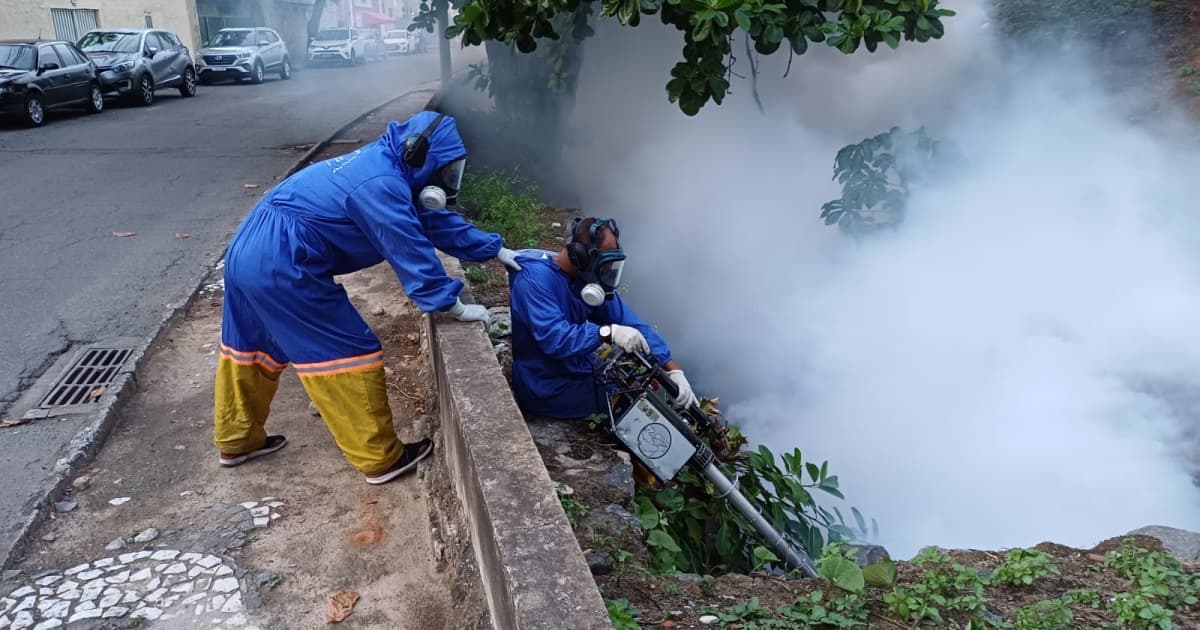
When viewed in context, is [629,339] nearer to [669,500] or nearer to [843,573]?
[669,500]

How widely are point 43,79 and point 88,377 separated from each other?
37.4ft

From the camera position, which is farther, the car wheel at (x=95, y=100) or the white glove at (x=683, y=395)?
the car wheel at (x=95, y=100)

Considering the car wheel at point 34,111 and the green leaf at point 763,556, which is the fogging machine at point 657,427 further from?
the car wheel at point 34,111

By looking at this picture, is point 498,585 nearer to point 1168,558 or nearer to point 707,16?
point 1168,558

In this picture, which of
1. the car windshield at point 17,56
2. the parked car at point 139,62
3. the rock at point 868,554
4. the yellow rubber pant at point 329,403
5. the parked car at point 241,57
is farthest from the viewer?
the parked car at point 241,57

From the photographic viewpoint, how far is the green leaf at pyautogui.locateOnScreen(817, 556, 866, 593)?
9.44 feet

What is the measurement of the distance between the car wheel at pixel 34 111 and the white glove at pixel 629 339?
13.0m

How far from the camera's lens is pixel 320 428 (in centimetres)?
413

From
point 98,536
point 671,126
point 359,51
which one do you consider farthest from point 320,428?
point 359,51

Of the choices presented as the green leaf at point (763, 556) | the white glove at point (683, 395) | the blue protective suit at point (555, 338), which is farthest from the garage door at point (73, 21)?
the green leaf at point (763, 556)

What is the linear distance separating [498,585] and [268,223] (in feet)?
6.00

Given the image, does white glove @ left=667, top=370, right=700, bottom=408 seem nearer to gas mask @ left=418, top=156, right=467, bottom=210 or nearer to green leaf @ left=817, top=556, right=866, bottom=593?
green leaf @ left=817, top=556, right=866, bottom=593

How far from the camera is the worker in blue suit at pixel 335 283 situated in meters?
3.39

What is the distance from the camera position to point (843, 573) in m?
2.93
